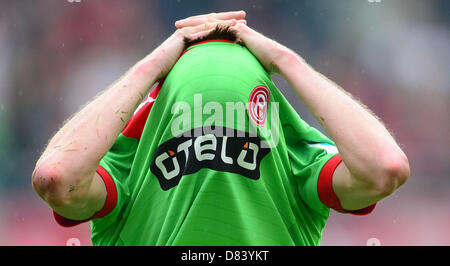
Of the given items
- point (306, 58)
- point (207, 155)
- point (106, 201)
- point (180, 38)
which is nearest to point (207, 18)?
point (180, 38)

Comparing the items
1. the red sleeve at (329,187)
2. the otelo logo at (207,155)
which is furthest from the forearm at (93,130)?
the red sleeve at (329,187)

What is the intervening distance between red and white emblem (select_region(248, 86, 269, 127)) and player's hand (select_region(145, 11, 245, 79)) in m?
0.21

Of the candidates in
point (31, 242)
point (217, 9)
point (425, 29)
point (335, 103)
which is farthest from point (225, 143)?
point (425, 29)

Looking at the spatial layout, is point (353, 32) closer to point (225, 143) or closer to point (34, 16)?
point (34, 16)

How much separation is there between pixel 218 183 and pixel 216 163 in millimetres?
42

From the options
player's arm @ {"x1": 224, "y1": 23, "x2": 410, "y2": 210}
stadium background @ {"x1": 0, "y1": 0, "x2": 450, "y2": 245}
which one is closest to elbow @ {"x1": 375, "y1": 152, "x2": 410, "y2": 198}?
player's arm @ {"x1": 224, "y1": 23, "x2": 410, "y2": 210}

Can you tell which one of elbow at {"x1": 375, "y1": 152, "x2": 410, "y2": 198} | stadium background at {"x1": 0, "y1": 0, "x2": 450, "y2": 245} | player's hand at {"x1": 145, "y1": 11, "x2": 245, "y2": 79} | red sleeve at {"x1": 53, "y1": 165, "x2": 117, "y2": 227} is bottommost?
stadium background at {"x1": 0, "y1": 0, "x2": 450, "y2": 245}

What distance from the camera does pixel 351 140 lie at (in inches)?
39.3

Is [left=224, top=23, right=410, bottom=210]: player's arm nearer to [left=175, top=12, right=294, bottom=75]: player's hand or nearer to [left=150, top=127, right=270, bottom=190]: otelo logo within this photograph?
[left=175, top=12, right=294, bottom=75]: player's hand

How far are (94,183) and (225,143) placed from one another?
0.91 ft

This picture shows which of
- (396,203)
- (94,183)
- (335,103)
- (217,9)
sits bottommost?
(396,203)

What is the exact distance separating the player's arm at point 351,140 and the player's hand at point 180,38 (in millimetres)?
179

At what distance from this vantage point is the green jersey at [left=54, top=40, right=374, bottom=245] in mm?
1001

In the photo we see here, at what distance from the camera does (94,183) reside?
1025 mm
